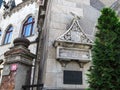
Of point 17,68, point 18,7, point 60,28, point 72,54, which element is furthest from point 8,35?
point 17,68

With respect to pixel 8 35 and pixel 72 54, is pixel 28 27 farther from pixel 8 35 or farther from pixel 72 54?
pixel 72 54

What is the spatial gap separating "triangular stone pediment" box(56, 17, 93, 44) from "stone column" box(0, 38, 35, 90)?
1104 mm

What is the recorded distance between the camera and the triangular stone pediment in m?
5.82

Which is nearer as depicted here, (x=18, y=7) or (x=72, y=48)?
(x=72, y=48)

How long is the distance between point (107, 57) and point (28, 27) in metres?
14.4

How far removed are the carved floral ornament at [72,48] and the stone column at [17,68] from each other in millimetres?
886

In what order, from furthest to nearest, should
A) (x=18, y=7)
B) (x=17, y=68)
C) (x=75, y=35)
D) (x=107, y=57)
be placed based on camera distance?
(x=18, y=7), (x=75, y=35), (x=17, y=68), (x=107, y=57)

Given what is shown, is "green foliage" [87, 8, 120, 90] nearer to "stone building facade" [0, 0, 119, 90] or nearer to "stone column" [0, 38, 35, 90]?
"stone building facade" [0, 0, 119, 90]

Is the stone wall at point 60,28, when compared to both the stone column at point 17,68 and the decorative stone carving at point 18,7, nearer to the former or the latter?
the stone column at point 17,68

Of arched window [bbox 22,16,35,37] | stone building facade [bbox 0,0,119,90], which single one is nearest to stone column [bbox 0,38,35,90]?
stone building facade [bbox 0,0,119,90]

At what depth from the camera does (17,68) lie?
4957 mm

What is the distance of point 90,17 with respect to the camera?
693cm

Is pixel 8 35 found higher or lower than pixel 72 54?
higher

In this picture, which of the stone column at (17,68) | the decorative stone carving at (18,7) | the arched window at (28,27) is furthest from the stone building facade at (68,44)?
the decorative stone carving at (18,7)
